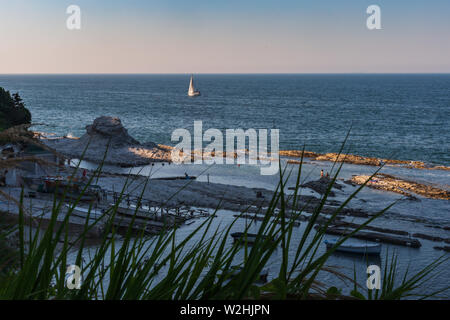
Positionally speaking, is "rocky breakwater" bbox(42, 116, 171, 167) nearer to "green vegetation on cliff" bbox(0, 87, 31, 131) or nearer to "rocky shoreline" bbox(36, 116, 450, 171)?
"rocky shoreline" bbox(36, 116, 450, 171)

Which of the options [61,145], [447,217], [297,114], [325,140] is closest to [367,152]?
[325,140]

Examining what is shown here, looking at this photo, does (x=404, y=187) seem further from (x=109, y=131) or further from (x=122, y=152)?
(x=109, y=131)

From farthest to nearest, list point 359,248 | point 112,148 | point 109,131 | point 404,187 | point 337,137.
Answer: point 337,137
point 112,148
point 109,131
point 404,187
point 359,248

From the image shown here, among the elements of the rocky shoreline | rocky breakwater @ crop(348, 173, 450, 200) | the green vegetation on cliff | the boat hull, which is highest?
the green vegetation on cliff

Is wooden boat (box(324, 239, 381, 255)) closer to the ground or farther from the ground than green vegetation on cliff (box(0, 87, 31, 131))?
closer to the ground

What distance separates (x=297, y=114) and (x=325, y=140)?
31.4 meters

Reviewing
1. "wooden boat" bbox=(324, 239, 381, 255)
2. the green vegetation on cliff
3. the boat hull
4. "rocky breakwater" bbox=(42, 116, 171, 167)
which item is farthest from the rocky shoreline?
the boat hull

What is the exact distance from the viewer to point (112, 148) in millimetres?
45500

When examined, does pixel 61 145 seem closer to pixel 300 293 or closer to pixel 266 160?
pixel 266 160

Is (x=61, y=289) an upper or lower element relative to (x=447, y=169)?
upper

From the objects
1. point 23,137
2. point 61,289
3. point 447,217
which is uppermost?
point 23,137

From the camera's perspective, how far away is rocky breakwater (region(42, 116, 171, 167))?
4331 centimetres

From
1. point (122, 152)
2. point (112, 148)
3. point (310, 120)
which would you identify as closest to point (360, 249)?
point (122, 152)

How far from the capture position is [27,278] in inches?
62.1
